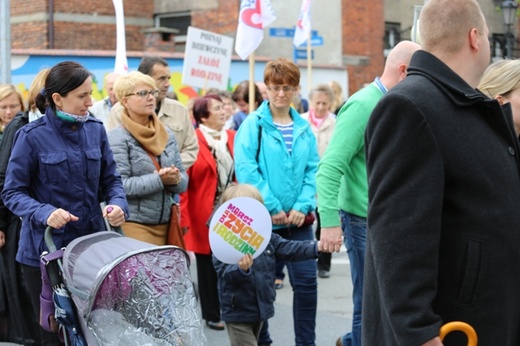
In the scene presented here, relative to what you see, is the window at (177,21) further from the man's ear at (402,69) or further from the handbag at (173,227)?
the man's ear at (402,69)

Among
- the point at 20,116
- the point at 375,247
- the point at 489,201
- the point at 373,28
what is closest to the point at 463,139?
the point at 489,201

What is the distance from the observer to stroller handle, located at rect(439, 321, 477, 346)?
2.81m

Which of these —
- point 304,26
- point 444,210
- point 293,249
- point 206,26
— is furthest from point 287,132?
point 206,26

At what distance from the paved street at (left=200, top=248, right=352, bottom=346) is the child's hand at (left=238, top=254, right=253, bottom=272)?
1893 millimetres

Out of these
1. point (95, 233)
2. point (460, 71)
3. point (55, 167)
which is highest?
point (460, 71)

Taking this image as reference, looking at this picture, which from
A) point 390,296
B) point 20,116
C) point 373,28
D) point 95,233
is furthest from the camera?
point 373,28

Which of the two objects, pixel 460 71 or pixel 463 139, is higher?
pixel 460 71

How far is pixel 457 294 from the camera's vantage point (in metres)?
2.88

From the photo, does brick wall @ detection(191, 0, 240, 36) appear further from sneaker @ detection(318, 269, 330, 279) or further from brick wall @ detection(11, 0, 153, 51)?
sneaker @ detection(318, 269, 330, 279)

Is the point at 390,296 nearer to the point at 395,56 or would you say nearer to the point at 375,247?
the point at 375,247

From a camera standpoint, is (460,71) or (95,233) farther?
(95,233)

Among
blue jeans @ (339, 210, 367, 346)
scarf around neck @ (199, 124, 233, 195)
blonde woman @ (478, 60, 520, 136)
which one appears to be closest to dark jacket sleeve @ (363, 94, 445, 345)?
blonde woman @ (478, 60, 520, 136)

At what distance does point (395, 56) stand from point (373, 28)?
2418 centimetres

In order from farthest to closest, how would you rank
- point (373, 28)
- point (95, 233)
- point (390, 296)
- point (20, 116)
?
point (373, 28) < point (20, 116) < point (95, 233) < point (390, 296)
